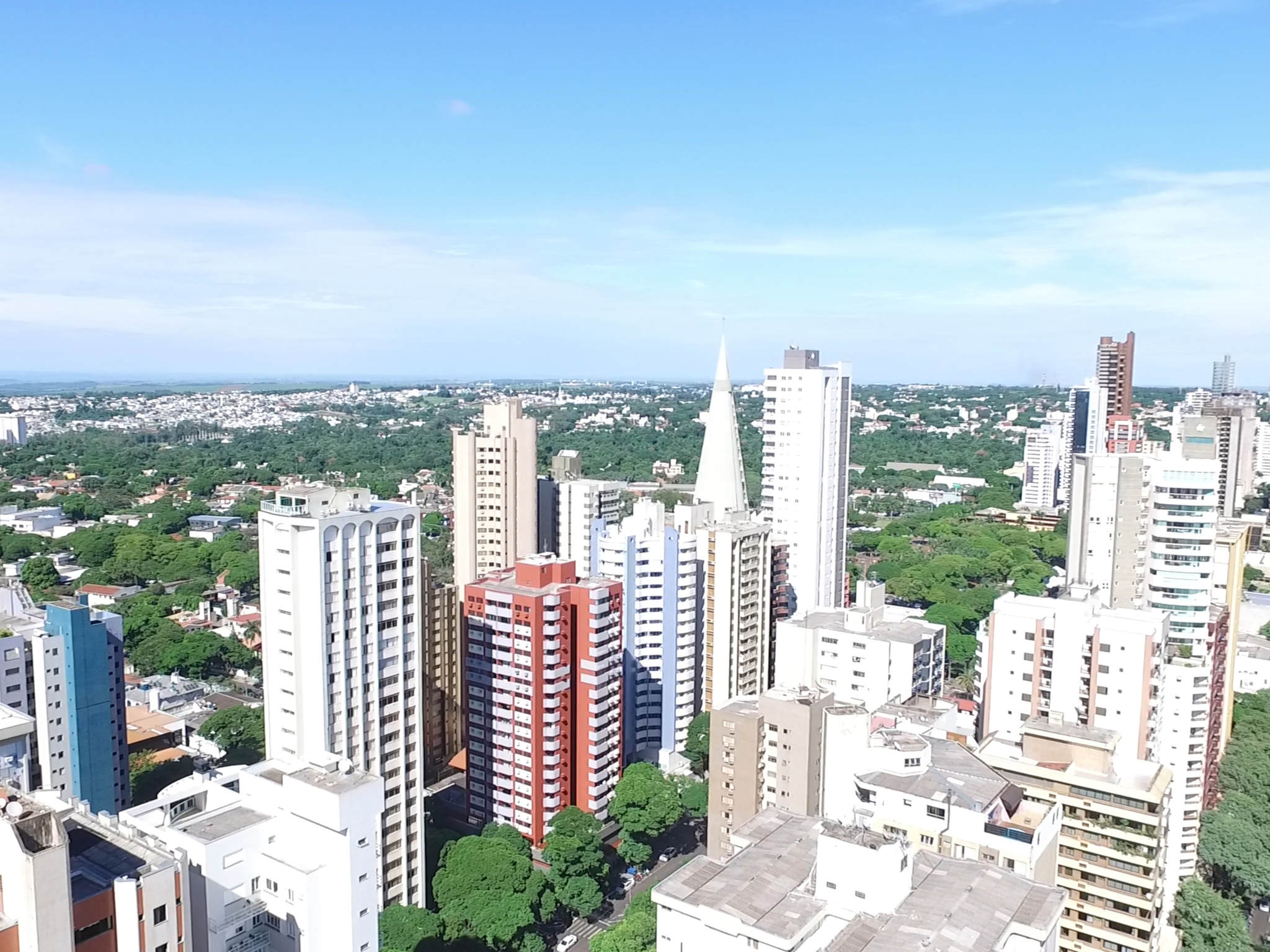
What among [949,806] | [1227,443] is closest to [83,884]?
[949,806]

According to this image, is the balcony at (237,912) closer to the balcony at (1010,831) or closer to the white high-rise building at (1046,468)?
the balcony at (1010,831)

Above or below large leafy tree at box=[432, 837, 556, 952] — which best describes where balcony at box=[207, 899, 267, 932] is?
above

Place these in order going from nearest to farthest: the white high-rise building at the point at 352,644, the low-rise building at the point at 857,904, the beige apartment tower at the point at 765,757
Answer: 1. the low-rise building at the point at 857,904
2. the white high-rise building at the point at 352,644
3. the beige apartment tower at the point at 765,757

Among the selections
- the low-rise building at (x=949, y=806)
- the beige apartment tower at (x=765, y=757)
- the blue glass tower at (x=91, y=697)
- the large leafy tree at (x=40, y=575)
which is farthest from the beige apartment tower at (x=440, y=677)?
the large leafy tree at (x=40, y=575)

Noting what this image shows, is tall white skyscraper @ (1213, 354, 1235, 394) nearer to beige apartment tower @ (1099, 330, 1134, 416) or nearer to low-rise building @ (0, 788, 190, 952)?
beige apartment tower @ (1099, 330, 1134, 416)

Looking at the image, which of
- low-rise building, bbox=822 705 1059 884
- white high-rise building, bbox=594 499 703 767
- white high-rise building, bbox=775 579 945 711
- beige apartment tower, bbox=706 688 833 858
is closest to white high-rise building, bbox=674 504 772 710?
white high-rise building, bbox=594 499 703 767
